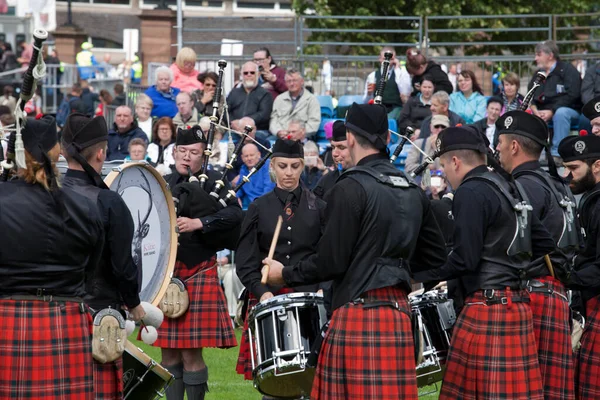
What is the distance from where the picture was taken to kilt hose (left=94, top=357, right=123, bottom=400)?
4.82m

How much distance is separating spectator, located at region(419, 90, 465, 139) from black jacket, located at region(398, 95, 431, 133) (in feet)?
1.85

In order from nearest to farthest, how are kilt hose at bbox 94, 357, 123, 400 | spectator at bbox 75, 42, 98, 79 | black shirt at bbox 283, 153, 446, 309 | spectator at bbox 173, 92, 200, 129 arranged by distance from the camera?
black shirt at bbox 283, 153, 446, 309 → kilt hose at bbox 94, 357, 123, 400 → spectator at bbox 173, 92, 200, 129 → spectator at bbox 75, 42, 98, 79

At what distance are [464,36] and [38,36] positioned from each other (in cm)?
1797

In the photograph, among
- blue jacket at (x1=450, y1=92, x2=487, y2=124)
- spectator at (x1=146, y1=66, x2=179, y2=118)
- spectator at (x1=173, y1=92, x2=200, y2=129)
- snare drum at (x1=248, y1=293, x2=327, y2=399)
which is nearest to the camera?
snare drum at (x1=248, y1=293, x2=327, y2=399)

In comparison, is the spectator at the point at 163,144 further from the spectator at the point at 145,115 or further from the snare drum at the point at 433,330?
the snare drum at the point at 433,330

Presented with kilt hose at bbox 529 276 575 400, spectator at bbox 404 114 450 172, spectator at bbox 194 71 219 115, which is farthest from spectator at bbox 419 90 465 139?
kilt hose at bbox 529 276 575 400

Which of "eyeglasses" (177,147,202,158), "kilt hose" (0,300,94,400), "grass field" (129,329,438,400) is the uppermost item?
"eyeglasses" (177,147,202,158)

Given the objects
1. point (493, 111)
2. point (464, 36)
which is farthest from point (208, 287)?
point (464, 36)

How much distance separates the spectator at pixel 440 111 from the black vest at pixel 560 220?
15.9ft

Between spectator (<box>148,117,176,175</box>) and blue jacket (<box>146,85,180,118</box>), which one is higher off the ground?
blue jacket (<box>146,85,180,118</box>)

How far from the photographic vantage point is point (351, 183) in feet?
15.2

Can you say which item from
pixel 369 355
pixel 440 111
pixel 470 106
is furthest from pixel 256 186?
pixel 369 355

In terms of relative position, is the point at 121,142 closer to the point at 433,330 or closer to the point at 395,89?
the point at 395,89

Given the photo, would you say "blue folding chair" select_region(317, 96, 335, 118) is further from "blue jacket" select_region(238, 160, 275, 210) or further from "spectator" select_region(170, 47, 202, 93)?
"blue jacket" select_region(238, 160, 275, 210)
